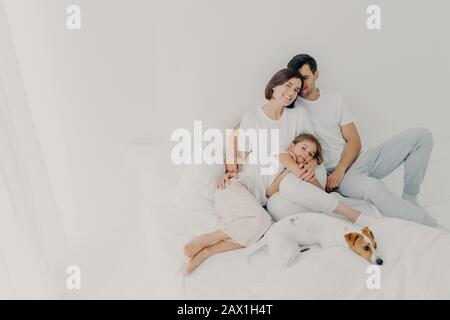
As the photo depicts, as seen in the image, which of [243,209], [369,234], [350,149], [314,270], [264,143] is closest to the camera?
[314,270]

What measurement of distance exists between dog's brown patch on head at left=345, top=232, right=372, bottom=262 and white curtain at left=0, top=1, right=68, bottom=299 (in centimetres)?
103

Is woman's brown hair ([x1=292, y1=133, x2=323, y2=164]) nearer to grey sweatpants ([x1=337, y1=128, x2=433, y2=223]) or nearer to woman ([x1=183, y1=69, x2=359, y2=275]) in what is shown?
woman ([x1=183, y1=69, x2=359, y2=275])

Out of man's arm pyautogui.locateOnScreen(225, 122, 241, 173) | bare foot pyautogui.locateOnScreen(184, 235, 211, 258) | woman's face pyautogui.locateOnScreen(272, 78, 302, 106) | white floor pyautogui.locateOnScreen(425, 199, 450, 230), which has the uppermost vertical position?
woman's face pyautogui.locateOnScreen(272, 78, 302, 106)

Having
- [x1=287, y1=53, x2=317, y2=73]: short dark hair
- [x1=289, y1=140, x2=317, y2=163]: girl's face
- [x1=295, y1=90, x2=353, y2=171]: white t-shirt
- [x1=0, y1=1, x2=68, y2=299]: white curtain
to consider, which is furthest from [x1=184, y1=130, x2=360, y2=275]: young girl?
[x1=0, y1=1, x2=68, y2=299]: white curtain

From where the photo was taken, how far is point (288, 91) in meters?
1.49

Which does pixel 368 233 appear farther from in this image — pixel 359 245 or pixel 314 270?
pixel 314 270

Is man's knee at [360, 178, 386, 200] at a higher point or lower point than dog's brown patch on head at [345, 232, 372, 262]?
higher

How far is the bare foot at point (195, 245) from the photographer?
1294mm

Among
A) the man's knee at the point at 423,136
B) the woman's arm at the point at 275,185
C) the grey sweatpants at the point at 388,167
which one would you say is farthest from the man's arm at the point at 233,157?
the man's knee at the point at 423,136

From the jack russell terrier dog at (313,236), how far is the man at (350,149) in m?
0.26

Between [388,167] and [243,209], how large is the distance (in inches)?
22.7

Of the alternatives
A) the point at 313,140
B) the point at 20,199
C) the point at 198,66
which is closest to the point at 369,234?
the point at 313,140

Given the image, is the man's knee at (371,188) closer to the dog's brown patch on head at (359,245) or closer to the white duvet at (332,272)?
the white duvet at (332,272)

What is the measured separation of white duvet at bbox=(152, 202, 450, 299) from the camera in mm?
1121
